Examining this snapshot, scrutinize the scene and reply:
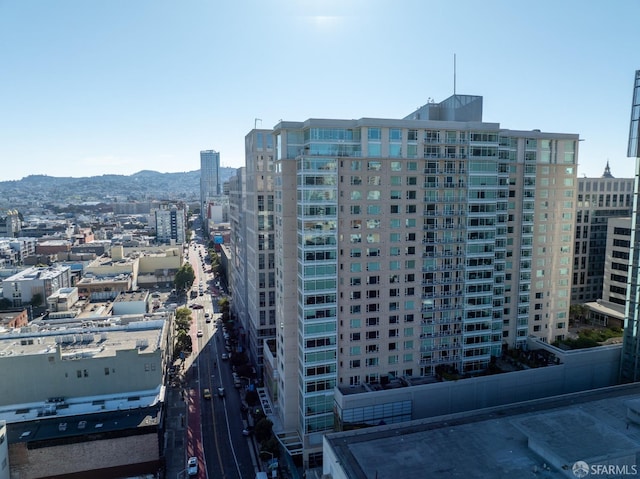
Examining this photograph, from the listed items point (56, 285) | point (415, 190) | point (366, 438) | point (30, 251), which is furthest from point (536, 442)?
point (30, 251)

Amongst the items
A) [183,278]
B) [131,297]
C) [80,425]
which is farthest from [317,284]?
[183,278]

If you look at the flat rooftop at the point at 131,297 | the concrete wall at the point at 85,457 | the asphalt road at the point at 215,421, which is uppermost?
the flat rooftop at the point at 131,297

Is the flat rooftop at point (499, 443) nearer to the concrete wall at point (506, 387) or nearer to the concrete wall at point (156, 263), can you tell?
the concrete wall at point (506, 387)

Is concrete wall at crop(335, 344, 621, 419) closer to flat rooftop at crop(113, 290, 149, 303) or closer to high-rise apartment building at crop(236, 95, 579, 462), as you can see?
high-rise apartment building at crop(236, 95, 579, 462)

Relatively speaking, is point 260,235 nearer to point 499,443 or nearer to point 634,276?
point 499,443

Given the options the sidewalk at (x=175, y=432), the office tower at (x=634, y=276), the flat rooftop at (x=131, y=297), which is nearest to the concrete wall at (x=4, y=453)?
the sidewalk at (x=175, y=432)

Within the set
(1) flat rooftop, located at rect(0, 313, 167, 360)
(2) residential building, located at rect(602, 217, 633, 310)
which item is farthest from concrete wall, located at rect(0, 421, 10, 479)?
(2) residential building, located at rect(602, 217, 633, 310)
